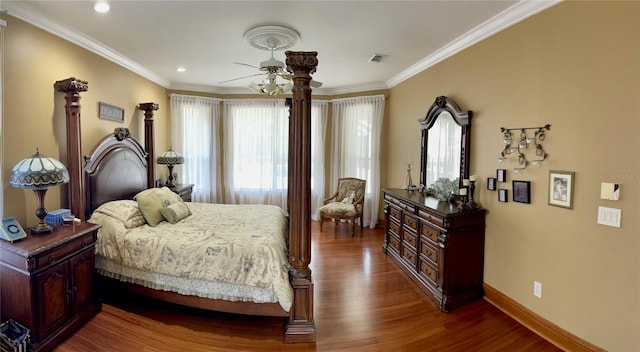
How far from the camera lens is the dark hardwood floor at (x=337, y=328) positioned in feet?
7.48

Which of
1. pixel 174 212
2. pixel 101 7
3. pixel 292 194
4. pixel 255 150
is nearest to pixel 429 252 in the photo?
pixel 292 194

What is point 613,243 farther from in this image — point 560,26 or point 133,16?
point 133,16

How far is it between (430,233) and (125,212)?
3.15m

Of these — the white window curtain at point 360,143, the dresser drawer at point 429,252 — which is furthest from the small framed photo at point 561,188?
the white window curtain at point 360,143

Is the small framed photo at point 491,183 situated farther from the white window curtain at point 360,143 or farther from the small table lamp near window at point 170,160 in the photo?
the small table lamp near window at point 170,160

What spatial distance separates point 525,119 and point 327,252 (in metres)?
2.94

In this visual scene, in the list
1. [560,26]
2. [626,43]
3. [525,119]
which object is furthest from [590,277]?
[560,26]

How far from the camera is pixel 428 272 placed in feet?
10.2

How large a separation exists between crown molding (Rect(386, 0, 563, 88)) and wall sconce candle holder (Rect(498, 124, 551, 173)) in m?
0.96

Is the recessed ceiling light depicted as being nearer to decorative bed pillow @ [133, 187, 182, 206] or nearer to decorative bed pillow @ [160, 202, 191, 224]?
decorative bed pillow @ [133, 187, 182, 206]

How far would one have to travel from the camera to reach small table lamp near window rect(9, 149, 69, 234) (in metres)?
2.23

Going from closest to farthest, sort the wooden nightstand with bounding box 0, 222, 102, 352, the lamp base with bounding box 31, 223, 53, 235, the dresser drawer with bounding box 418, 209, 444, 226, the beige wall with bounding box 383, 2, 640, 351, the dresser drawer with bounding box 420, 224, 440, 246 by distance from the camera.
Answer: the beige wall with bounding box 383, 2, 640, 351, the wooden nightstand with bounding box 0, 222, 102, 352, the lamp base with bounding box 31, 223, 53, 235, the dresser drawer with bounding box 418, 209, 444, 226, the dresser drawer with bounding box 420, 224, 440, 246

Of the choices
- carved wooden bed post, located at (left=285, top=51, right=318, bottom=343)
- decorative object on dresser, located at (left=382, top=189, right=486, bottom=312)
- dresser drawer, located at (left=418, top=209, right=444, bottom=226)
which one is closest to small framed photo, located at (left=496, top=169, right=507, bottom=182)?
decorative object on dresser, located at (left=382, top=189, right=486, bottom=312)

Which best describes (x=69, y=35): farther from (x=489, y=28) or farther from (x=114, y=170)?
(x=489, y=28)
